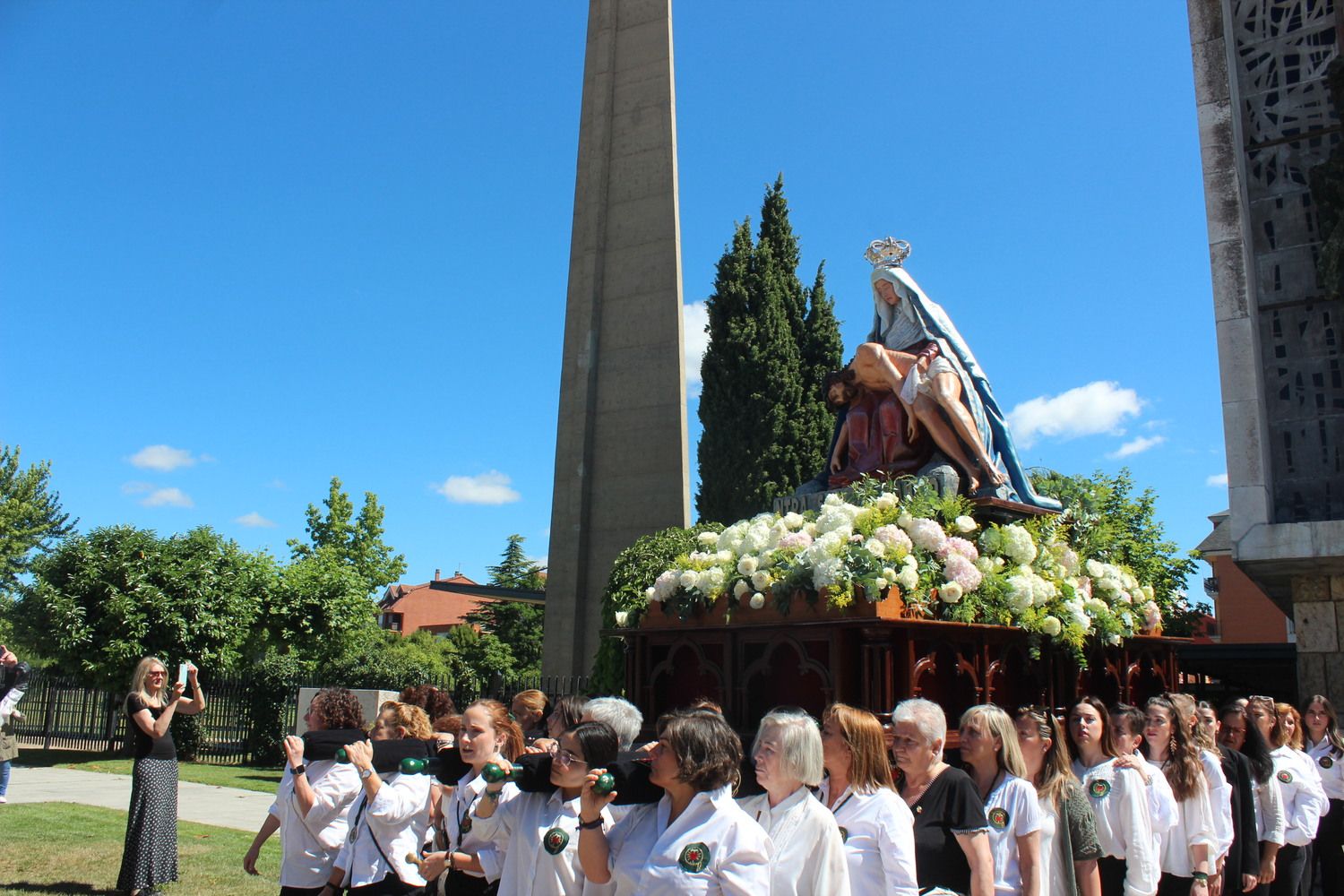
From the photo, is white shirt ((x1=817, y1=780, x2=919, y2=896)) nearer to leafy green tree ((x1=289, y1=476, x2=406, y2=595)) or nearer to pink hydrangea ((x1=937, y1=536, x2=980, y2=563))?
pink hydrangea ((x1=937, y1=536, x2=980, y2=563))

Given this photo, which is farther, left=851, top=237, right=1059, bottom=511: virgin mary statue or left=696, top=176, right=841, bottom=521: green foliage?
left=696, top=176, right=841, bottom=521: green foliage

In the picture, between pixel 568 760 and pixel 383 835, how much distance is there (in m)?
2.01

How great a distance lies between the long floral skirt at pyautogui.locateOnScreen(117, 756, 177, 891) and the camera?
785cm

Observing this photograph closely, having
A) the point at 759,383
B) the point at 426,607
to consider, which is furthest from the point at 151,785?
the point at 426,607

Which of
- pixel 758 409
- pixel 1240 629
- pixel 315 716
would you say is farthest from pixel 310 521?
pixel 315 716

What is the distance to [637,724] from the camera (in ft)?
15.0

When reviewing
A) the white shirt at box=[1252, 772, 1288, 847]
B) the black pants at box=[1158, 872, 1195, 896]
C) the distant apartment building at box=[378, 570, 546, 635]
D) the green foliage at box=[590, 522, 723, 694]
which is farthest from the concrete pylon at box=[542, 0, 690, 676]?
the distant apartment building at box=[378, 570, 546, 635]

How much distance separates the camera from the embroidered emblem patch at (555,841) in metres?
3.51

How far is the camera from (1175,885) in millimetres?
5781

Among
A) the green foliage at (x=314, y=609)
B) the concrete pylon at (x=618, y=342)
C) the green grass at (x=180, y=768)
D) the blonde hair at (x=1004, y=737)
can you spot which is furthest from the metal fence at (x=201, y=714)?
the blonde hair at (x=1004, y=737)

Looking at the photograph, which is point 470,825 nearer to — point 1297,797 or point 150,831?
point 150,831

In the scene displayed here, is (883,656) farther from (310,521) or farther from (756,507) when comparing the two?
(310,521)

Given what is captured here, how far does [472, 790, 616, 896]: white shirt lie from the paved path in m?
8.77

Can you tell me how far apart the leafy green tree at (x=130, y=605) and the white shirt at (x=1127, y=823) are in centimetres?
1807
